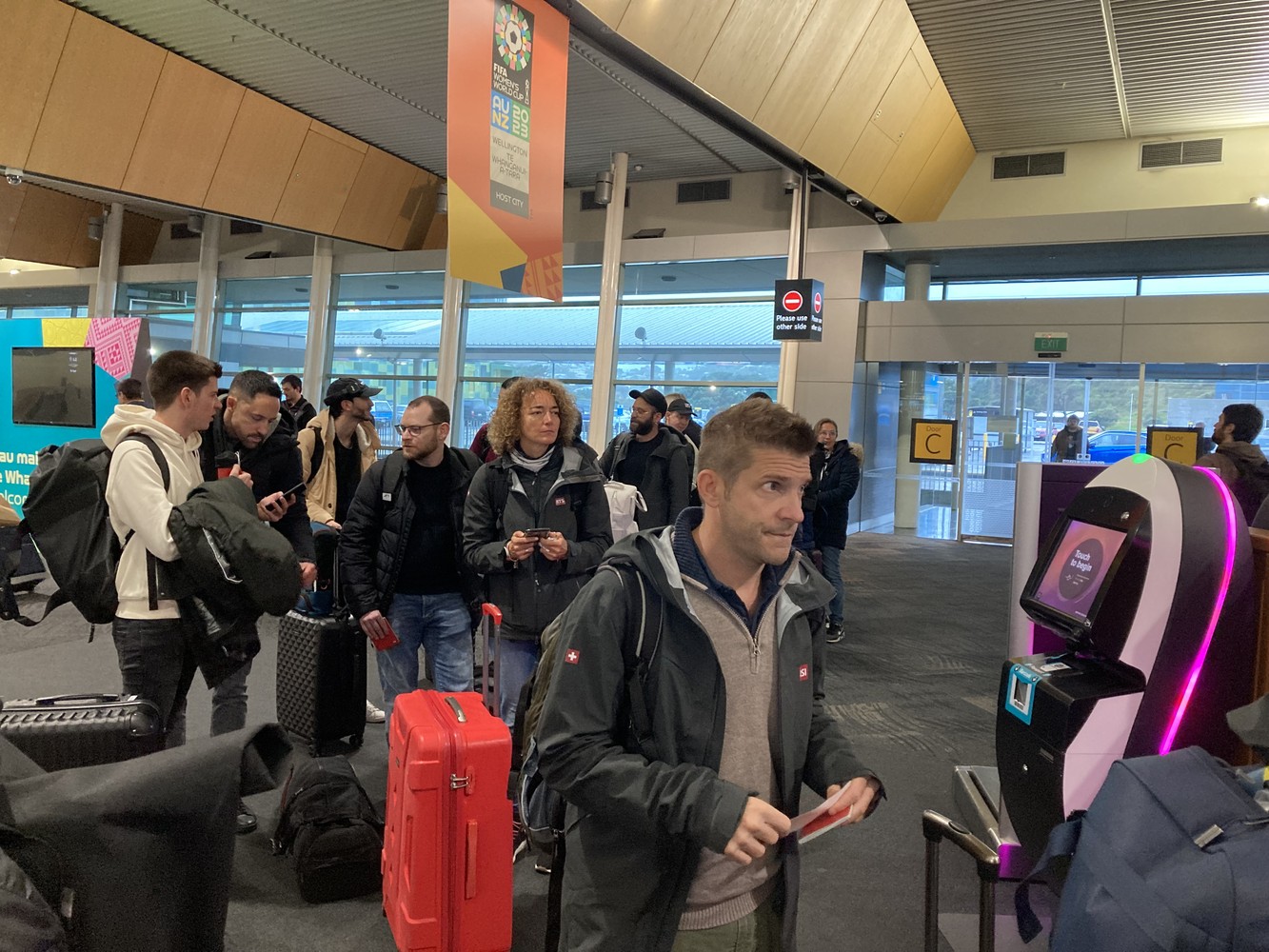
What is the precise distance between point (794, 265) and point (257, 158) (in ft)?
25.2

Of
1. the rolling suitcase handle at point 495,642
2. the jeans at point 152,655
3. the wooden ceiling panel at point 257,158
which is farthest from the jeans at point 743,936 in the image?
the wooden ceiling panel at point 257,158

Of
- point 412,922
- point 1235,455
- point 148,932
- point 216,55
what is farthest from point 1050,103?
point 148,932

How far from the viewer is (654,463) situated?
6.14 meters

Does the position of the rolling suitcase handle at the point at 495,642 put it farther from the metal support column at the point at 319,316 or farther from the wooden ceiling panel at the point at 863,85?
the metal support column at the point at 319,316

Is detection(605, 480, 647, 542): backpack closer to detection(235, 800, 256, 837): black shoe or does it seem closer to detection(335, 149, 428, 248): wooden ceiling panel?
detection(235, 800, 256, 837): black shoe

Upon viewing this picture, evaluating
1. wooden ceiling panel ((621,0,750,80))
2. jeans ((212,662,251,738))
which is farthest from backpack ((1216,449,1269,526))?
jeans ((212,662,251,738))

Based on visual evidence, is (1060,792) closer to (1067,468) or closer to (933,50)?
(1067,468)

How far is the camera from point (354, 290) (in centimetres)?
1723

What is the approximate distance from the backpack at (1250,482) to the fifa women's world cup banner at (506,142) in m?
4.68

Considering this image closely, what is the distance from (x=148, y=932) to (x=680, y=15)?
871cm

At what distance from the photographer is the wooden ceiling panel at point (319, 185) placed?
44.5ft

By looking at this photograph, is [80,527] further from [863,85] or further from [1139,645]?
[863,85]

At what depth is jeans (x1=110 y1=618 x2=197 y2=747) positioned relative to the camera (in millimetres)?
3080

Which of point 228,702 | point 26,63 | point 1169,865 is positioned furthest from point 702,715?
point 26,63
